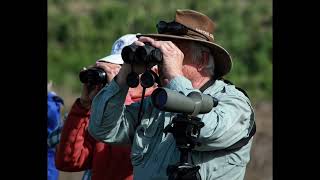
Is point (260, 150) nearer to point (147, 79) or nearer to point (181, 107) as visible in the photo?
point (147, 79)

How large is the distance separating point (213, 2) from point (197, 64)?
14.5m

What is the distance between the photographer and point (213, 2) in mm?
19203

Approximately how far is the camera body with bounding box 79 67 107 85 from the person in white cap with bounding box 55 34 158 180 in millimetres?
54

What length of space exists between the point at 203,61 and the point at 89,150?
3.06ft

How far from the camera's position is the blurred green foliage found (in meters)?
16.8

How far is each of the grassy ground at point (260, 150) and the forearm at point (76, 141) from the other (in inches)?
211

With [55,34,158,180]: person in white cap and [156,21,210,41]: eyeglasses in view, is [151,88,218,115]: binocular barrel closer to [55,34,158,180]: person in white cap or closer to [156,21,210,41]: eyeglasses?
[156,21,210,41]: eyeglasses

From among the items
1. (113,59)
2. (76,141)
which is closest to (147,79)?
(113,59)

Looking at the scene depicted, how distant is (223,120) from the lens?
14.9ft

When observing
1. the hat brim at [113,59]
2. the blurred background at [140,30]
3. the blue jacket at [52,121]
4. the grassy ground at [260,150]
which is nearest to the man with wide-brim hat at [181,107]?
the hat brim at [113,59]
